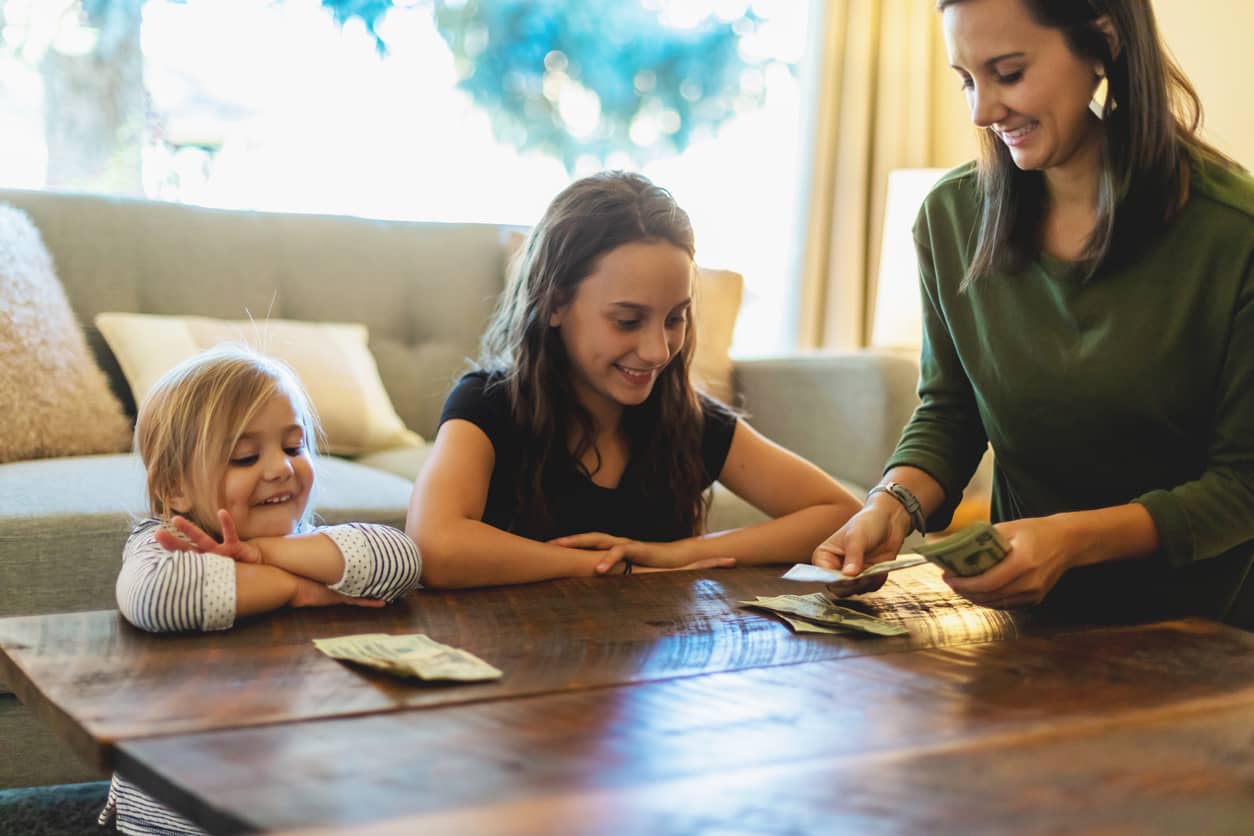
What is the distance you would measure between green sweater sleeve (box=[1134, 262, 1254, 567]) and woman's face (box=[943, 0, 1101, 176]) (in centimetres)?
26

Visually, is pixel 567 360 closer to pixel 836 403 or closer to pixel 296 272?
pixel 836 403

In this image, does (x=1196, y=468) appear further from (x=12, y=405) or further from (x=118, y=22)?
(x=118, y=22)

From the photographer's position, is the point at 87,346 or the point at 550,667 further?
the point at 87,346

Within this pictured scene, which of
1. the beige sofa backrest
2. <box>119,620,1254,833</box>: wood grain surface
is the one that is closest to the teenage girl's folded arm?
<box>119,620,1254,833</box>: wood grain surface

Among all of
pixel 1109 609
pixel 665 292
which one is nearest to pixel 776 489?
pixel 665 292

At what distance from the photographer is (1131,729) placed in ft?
2.99

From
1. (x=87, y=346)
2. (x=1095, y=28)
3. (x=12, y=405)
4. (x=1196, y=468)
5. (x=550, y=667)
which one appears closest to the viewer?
(x=550, y=667)

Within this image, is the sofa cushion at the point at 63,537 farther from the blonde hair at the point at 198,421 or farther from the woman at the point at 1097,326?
the woman at the point at 1097,326

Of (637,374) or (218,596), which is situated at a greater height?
(637,374)

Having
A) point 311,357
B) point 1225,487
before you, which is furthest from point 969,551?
point 311,357

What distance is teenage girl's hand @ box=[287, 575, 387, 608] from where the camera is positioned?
1.25 metres

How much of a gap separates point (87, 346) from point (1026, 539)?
1.91 meters

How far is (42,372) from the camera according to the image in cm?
228

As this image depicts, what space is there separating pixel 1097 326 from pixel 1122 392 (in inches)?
3.3
